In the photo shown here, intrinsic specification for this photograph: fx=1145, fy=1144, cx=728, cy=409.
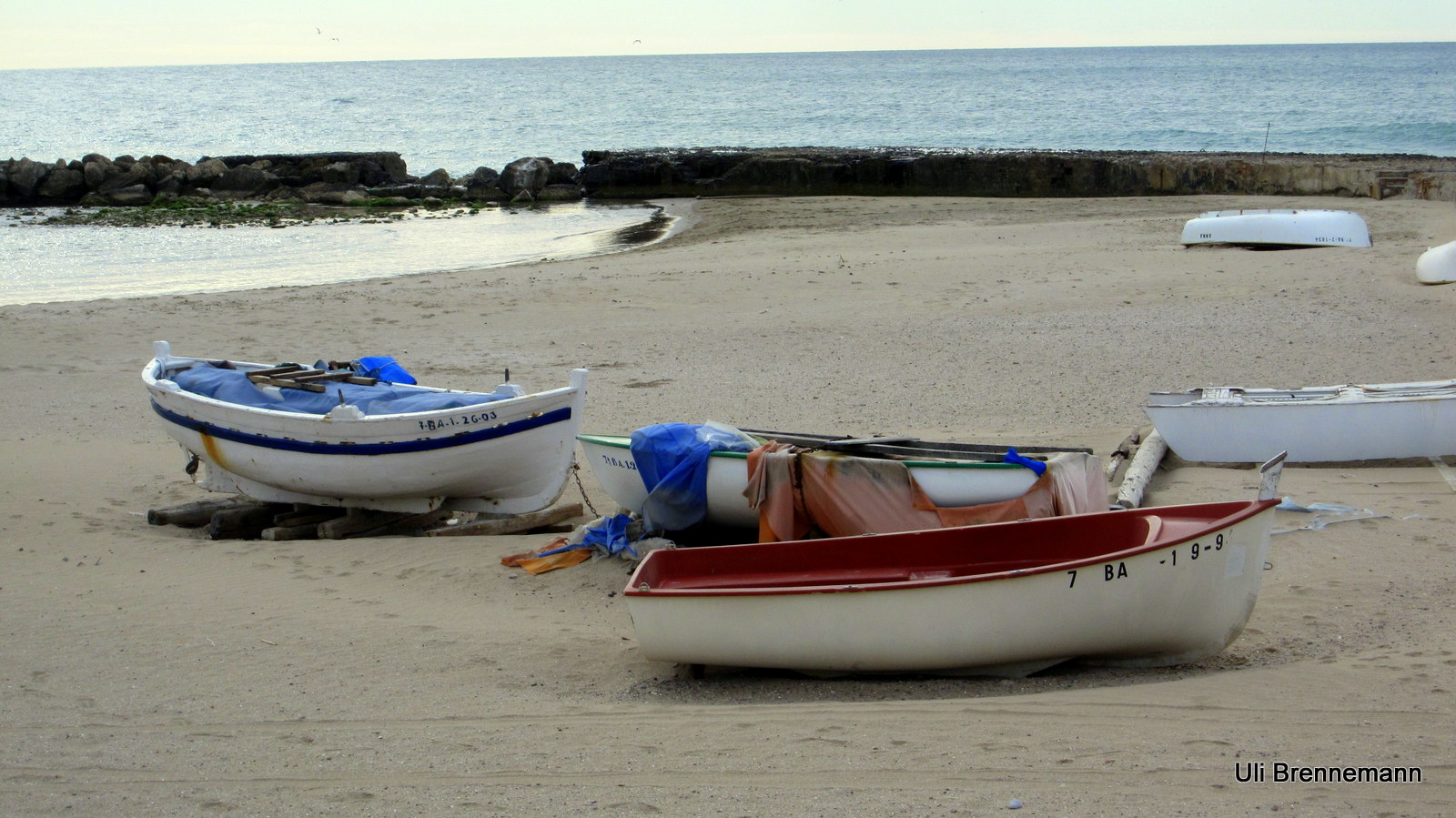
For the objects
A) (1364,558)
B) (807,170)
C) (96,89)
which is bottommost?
(1364,558)

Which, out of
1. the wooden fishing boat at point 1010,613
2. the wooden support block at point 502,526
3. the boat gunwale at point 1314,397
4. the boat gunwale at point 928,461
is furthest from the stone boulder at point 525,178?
the wooden fishing boat at point 1010,613

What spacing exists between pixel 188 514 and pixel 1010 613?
6.43 m

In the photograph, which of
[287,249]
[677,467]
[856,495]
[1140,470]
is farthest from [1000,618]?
[287,249]

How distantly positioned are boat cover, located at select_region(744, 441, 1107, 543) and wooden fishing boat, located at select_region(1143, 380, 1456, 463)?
2.23m

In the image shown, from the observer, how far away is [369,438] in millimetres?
7766

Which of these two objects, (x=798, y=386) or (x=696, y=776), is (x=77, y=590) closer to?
(x=696, y=776)

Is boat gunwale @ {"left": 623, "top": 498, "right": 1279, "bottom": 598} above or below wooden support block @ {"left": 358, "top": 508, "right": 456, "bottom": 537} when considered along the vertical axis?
above

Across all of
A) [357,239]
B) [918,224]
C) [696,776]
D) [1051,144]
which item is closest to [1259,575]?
[696,776]

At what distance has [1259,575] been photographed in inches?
205

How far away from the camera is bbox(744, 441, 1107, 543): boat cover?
6742 millimetres

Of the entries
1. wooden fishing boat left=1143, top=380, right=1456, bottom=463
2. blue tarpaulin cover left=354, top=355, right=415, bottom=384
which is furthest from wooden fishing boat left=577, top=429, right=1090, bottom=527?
wooden fishing boat left=1143, top=380, right=1456, bottom=463

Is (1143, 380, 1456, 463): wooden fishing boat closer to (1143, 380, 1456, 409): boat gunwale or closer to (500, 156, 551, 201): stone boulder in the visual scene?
(1143, 380, 1456, 409): boat gunwale

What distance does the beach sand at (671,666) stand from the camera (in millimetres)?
4371

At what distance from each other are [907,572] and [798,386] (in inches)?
218
